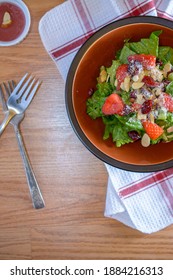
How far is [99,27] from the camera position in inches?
38.9

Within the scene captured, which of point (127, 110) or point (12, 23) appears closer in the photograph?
point (127, 110)

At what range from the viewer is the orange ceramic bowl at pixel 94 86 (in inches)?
35.4

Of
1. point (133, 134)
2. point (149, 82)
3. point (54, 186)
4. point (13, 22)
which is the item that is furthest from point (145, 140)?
point (13, 22)

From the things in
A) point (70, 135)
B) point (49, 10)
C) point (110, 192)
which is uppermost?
point (49, 10)

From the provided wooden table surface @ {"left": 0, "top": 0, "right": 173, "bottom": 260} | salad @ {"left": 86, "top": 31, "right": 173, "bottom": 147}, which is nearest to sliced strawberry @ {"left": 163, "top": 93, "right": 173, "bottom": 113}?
salad @ {"left": 86, "top": 31, "right": 173, "bottom": 147}

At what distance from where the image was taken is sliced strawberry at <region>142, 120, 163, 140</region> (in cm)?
87

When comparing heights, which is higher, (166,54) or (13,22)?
(13,22)

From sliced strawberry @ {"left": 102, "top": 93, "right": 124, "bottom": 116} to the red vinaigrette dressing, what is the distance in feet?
0.96

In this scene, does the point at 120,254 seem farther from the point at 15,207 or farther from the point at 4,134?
the point at 4,134

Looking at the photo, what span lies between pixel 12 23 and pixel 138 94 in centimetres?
37

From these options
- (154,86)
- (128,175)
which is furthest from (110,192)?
(154,86)

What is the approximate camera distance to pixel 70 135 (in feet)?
3.30

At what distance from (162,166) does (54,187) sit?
0.27 meters

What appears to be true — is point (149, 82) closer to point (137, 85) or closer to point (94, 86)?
point (137, 85)
